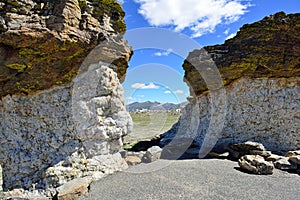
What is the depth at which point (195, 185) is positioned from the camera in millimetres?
5461

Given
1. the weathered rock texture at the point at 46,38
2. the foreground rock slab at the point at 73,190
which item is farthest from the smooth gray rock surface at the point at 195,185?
the weathered rock texture at the point at 46,38

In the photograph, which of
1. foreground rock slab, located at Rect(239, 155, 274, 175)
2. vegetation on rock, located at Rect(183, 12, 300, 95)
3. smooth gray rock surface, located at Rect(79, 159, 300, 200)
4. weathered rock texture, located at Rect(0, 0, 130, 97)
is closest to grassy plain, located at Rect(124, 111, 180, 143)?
vegetation on rock, located at Rect(183, 12, 300, 95)

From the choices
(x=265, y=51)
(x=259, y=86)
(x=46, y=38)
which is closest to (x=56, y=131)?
(x=46, y=38)

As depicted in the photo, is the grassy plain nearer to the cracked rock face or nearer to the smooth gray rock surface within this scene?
the cracked rock face

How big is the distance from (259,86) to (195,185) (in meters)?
5.51

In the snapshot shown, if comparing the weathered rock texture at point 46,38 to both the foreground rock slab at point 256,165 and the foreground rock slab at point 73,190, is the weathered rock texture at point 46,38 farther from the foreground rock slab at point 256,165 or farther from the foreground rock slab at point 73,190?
the foreground rock slab at point 256,165

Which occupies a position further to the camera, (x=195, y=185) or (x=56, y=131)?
(x=56, y=131)

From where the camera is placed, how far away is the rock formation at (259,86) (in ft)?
27.3

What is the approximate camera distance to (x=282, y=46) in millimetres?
8492

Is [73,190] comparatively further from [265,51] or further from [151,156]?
[265,51]

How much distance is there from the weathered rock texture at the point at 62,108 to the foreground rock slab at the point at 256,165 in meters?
3.95

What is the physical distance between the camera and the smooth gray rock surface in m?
4.89

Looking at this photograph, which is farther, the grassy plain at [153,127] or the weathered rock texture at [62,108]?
the grassy plain at [153,127]

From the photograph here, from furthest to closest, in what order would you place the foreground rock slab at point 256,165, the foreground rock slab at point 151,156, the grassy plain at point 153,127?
the grassy plain at point 153,127, the foreground rock slab at point 151,156, the foreground rock slab at point 256,165
